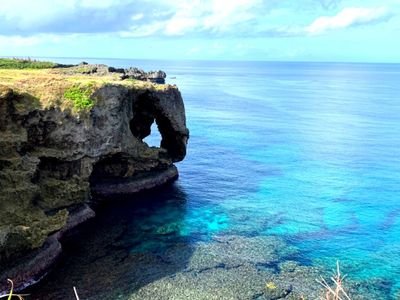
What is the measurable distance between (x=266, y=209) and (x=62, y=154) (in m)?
25.6

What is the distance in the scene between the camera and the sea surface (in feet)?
134

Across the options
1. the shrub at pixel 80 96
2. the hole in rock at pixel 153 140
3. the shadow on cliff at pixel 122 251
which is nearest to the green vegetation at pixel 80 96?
the shrub at pixel 80 96

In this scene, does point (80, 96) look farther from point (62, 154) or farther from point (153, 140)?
point (153, 140)

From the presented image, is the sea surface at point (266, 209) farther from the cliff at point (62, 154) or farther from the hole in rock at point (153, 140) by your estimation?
the cliff at point (62, 154)

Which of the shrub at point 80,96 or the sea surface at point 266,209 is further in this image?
the shrub at point 80,96

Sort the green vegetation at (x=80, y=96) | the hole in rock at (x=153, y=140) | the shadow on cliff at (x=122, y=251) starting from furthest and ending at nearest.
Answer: the hole in rock at (x=153, y=140), the green vegetation at (x=80, y=96), the shadow on cliff at (x=122, y=251)

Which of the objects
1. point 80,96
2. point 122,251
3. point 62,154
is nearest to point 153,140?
point 80,96

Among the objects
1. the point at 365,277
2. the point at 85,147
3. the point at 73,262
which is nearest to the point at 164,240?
the point at 73,262

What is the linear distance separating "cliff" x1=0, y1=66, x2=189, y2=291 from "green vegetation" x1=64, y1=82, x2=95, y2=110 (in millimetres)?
117

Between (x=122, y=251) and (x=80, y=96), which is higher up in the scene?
(x=80, y=96)

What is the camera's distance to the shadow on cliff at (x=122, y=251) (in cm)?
3750

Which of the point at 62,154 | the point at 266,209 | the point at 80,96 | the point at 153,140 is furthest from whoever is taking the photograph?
the point at 153,140

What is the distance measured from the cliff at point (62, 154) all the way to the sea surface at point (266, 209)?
2.71m

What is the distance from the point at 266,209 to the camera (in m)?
57.2
